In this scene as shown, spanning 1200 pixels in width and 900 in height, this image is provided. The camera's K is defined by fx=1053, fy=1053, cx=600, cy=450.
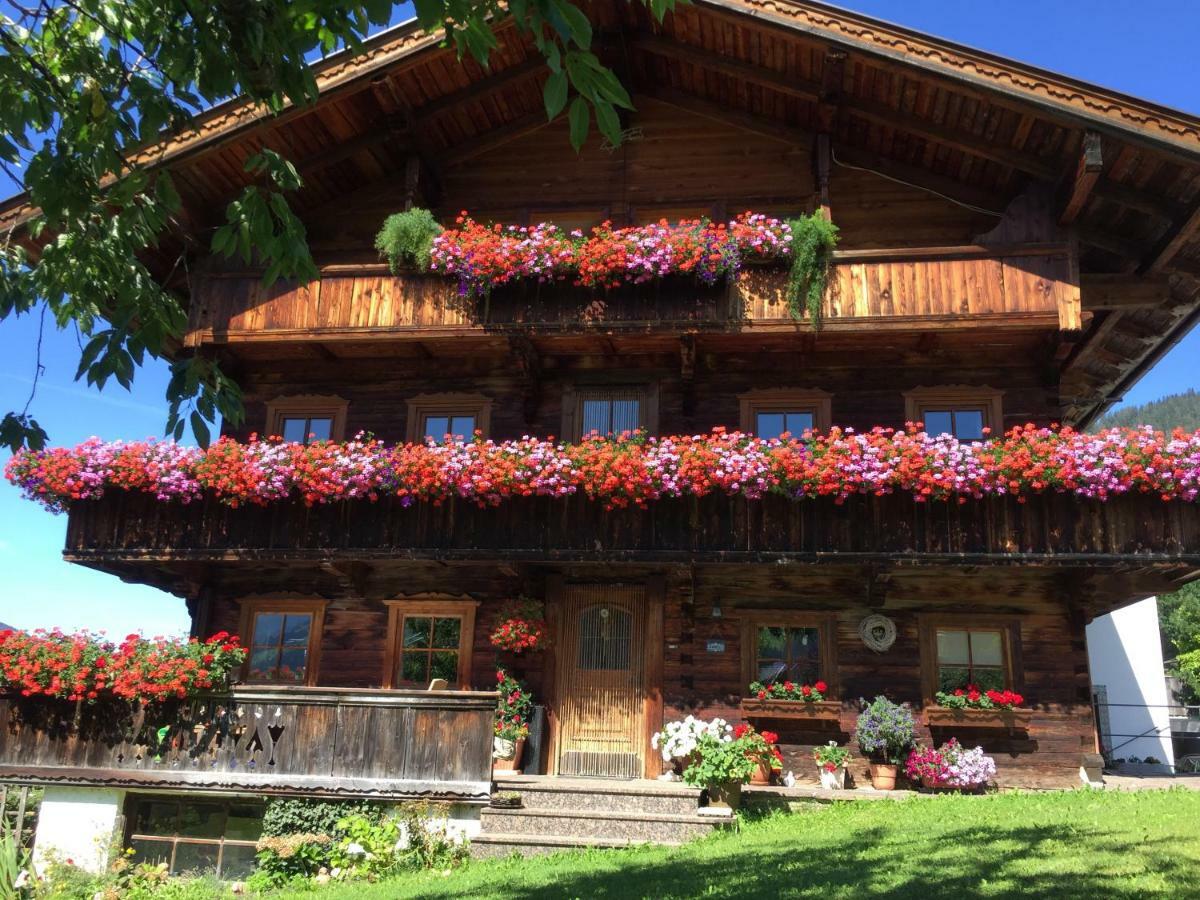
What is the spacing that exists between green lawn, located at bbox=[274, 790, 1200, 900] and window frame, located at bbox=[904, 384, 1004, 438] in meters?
5.50

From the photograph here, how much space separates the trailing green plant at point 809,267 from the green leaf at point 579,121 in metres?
11.1

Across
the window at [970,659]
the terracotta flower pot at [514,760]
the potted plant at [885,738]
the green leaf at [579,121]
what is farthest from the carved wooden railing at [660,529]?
the green leaf at [579,121]

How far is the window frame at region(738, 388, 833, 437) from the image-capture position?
1598cm

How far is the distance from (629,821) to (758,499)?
4563 millimetres

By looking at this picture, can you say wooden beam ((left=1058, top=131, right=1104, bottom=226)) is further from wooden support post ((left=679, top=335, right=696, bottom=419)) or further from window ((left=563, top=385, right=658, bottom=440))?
window ((left=563, top=385, right=658, bottom=440))

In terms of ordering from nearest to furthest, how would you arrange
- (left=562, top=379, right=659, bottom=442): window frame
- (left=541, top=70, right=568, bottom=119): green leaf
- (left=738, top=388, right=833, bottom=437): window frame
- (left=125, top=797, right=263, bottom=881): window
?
(left=541, top=70, right=568, bottom=119): green leaf, (left=125, top=797, right=263, bottom=881): window, (left=738, top=388, right=833, bottom=437): window frame, (left=562, top=379, right=659, bottom=442): window frame

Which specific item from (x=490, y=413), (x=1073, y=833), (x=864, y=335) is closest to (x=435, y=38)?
(x=490, y=413)

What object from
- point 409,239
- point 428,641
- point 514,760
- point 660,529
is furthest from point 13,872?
point 409,239

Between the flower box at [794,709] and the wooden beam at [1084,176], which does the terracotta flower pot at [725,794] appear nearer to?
the flower box at [794,709]

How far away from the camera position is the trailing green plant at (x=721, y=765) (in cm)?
1256

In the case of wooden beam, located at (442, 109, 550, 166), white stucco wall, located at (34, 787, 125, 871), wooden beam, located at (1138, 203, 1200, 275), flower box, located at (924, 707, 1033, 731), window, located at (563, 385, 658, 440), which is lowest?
white stucco wall, located at (34, 787, 125, 871)

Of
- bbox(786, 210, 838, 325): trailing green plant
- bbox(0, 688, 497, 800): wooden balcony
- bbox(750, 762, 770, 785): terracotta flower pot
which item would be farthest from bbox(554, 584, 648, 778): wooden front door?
bbox(786, 210, 838, 325): trailing green plant

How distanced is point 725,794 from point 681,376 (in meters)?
6.33

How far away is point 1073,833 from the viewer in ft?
32.8
